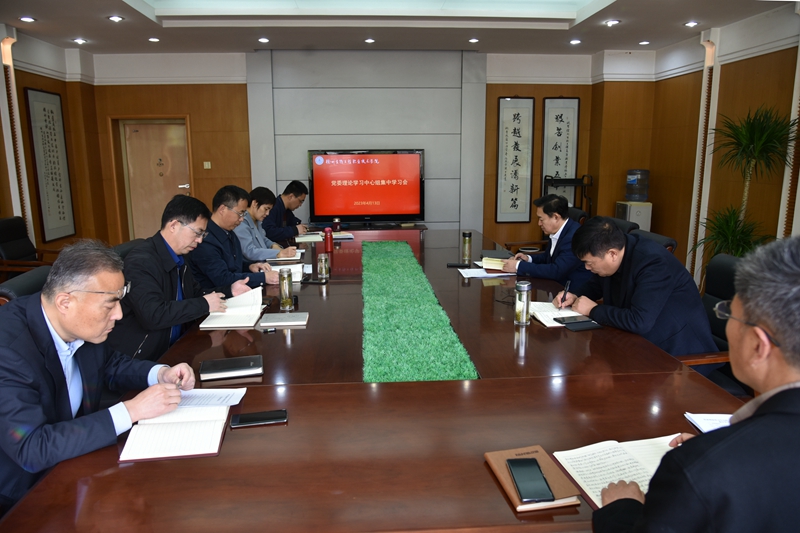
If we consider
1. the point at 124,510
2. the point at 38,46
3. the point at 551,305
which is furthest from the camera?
the point at 38,46

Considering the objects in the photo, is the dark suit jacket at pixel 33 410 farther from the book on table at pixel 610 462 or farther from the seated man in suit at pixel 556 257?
the seated man in suit at pixel 556 257

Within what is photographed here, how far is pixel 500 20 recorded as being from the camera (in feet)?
18.5

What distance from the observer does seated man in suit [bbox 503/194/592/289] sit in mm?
3381

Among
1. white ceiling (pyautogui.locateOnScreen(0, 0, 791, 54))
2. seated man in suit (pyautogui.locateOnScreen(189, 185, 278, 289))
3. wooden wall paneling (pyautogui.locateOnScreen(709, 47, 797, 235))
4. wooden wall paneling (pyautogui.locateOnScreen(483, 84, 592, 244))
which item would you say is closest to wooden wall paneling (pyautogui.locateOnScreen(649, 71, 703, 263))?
wooden wall paneling (pyautogui.locateOnScreen(709, 47, 797, 235))

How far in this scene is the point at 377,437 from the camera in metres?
1.44

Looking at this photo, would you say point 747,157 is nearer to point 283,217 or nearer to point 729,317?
point 283,217

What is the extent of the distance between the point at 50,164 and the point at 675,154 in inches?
272

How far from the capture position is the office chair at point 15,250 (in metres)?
4.75

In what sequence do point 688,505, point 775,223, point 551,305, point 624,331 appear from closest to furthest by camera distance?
point 688,505 < point 624,331 < point 551,305 < point 775,223

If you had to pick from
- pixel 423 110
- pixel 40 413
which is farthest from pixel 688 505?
pixel 423 110

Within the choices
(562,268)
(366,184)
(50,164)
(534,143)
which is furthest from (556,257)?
(50,164)

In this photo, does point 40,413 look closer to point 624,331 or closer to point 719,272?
point 624,331

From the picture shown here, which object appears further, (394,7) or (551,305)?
(394,7)

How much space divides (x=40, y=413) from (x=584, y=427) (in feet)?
4.44
